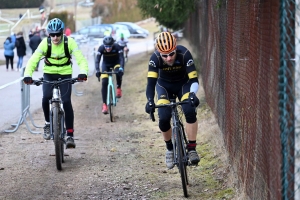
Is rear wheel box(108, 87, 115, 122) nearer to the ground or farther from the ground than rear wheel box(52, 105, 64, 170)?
nearer to the ground

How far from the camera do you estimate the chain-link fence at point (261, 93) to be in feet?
14.6

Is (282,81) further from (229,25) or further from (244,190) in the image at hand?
(229,25)

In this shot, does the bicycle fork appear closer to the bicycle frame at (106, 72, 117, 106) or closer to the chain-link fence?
the bicycle frame at (106, 72, 117, 106)

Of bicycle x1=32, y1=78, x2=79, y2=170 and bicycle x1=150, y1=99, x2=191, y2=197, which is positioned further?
bicycle x1=32, y1=78, x2=79, y2=170

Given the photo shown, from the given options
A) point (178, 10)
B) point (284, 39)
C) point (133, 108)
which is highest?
point (284, 39)

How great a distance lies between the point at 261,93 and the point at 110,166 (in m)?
4.00

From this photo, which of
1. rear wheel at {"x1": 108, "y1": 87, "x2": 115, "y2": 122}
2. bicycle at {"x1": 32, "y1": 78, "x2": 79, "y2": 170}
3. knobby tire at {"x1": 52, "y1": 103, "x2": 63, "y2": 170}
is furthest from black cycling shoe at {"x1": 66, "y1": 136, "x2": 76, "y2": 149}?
rear wheel at {"x1": 108, "y1": 87, "x2": 115, "y2": 122}

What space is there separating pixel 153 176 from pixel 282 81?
4.51m

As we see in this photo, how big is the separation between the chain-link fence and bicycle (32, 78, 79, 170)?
220 cm

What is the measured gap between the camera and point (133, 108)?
654 inches

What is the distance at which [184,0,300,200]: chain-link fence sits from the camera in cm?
445

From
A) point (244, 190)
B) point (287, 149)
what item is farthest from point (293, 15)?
point (244, 190)

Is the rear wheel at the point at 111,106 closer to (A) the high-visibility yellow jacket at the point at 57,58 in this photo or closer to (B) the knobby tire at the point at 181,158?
(A) the high-visibility yellow jacket at the point at 57,58

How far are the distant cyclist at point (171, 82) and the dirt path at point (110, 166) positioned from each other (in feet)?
1.81
